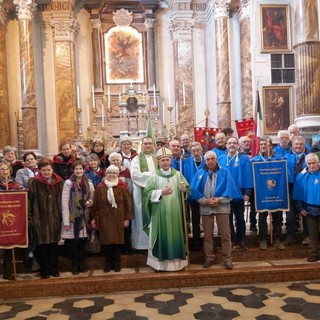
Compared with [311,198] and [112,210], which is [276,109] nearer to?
[311,198]

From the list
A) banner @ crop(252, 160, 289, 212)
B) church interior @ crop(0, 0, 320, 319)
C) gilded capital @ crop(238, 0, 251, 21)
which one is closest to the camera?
banner @ crop(252, 160, 289, 212)

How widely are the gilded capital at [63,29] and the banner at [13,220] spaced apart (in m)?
10.5

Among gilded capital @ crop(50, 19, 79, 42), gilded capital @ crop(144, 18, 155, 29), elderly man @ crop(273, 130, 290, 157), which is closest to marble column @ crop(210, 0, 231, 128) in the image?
gilded capital @ crop(144, 18, 155, 29)

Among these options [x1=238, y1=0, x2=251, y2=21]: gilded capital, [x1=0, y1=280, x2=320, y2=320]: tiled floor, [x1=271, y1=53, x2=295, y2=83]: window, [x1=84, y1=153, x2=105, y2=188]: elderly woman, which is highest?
[x1=238, y1=0, x2=251, y2=21]: gilded capital

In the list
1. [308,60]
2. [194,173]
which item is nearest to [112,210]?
[194,173]

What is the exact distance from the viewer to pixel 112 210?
18.6 ft

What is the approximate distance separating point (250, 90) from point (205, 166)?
28.5ft

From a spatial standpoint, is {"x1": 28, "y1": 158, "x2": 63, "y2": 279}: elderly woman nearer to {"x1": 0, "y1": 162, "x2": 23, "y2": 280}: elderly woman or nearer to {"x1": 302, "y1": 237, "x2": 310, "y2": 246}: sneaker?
{"x1": 0, "y1": 162, "x2": 23, "y2": 280}: elderly woman

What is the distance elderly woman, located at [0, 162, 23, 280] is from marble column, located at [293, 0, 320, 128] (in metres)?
6.69

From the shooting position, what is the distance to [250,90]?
13789mm

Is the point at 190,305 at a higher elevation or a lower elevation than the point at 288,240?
lower

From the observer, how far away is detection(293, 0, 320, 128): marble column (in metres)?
9.26

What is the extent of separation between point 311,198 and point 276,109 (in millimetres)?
7961

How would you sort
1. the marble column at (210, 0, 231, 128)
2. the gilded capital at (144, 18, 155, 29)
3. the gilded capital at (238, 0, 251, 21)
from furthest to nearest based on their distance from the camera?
1. the gilded capital at (144, 18, 155, 29)
2. the marble column at (210, 0, 231, 128)
3. the gilded capital at (238, 0, 251, 21)
